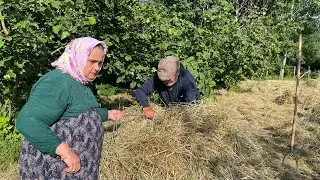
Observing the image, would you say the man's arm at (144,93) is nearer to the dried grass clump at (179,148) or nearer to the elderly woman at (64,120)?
the dried grass clump at (179,148)

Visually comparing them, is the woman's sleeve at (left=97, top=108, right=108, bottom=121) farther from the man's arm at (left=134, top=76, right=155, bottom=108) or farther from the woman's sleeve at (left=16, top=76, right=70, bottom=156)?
the man's arm at (left=134, top=76, right=155, bottom=108)

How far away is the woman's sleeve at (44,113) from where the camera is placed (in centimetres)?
180

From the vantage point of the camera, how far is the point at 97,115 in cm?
216

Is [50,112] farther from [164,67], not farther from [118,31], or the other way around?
[118,31]

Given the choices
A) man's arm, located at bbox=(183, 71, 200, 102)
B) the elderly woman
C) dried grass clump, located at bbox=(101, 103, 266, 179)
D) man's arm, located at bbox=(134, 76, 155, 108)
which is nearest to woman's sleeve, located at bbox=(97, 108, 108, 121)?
the elderly woman

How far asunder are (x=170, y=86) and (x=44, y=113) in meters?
2.13

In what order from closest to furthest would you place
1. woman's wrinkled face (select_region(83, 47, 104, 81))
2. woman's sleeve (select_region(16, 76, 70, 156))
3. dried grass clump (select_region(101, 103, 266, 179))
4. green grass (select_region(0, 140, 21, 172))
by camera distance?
woman's sleeve (select_region(16, 76, 70, 156)), woman's wrinkled face (select_region(83, 47, 104, 81)), dried grass clump (select_region(101, 103, 266, 179)), green grass (select_region(0, 140, 21, 172))

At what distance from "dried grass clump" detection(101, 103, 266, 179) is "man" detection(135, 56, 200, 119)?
20 cm

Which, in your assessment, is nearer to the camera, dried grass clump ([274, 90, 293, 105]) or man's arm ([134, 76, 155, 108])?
man's arm ([134, 76, 155, 108])

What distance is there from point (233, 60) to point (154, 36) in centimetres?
504

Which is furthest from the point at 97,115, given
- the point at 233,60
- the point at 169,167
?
the point at 233,60

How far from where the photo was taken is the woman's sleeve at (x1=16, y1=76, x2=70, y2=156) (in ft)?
5.92

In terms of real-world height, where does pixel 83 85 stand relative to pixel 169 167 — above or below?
above

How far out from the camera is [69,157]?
1899 millimetres
